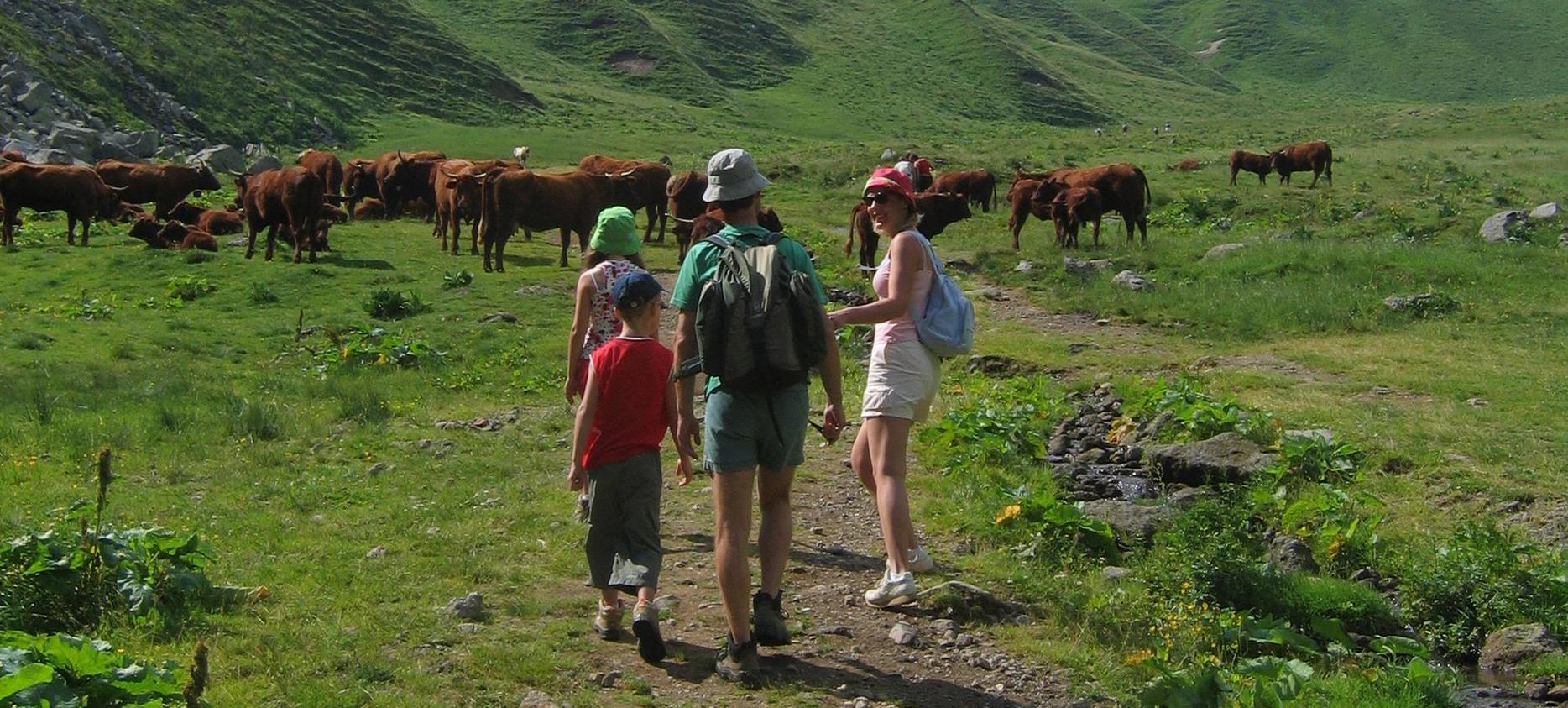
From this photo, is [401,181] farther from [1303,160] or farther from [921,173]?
[1303,160]

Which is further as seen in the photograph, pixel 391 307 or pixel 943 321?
pixel 391 307

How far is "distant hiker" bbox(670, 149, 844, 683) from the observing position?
5961mm

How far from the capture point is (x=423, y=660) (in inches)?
Answer: 252

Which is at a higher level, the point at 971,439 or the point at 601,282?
the point at 601,282

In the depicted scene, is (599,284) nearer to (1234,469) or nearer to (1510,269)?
(1234,469)

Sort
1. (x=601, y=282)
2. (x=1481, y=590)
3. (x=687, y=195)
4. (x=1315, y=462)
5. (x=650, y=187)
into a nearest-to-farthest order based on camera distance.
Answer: (x=601, y=282)
(x=1481, y=590)
(x=1315, y=462)
(x=687, y=195)
(x=650, y=187)

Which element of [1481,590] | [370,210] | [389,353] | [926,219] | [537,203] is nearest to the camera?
[1481,590]

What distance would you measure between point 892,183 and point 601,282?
1.77 m

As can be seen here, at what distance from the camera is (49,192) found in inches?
958

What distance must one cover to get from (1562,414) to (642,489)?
338 inches

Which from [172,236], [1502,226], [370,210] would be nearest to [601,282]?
[172,236]

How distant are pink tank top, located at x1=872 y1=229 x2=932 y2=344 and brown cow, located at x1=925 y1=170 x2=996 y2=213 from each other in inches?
946

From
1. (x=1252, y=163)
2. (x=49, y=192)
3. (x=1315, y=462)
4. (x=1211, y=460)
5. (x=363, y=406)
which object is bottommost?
(x=363, y=406)

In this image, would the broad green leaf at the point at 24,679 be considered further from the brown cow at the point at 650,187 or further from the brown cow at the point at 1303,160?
the brown cow at the point at 1303,160
